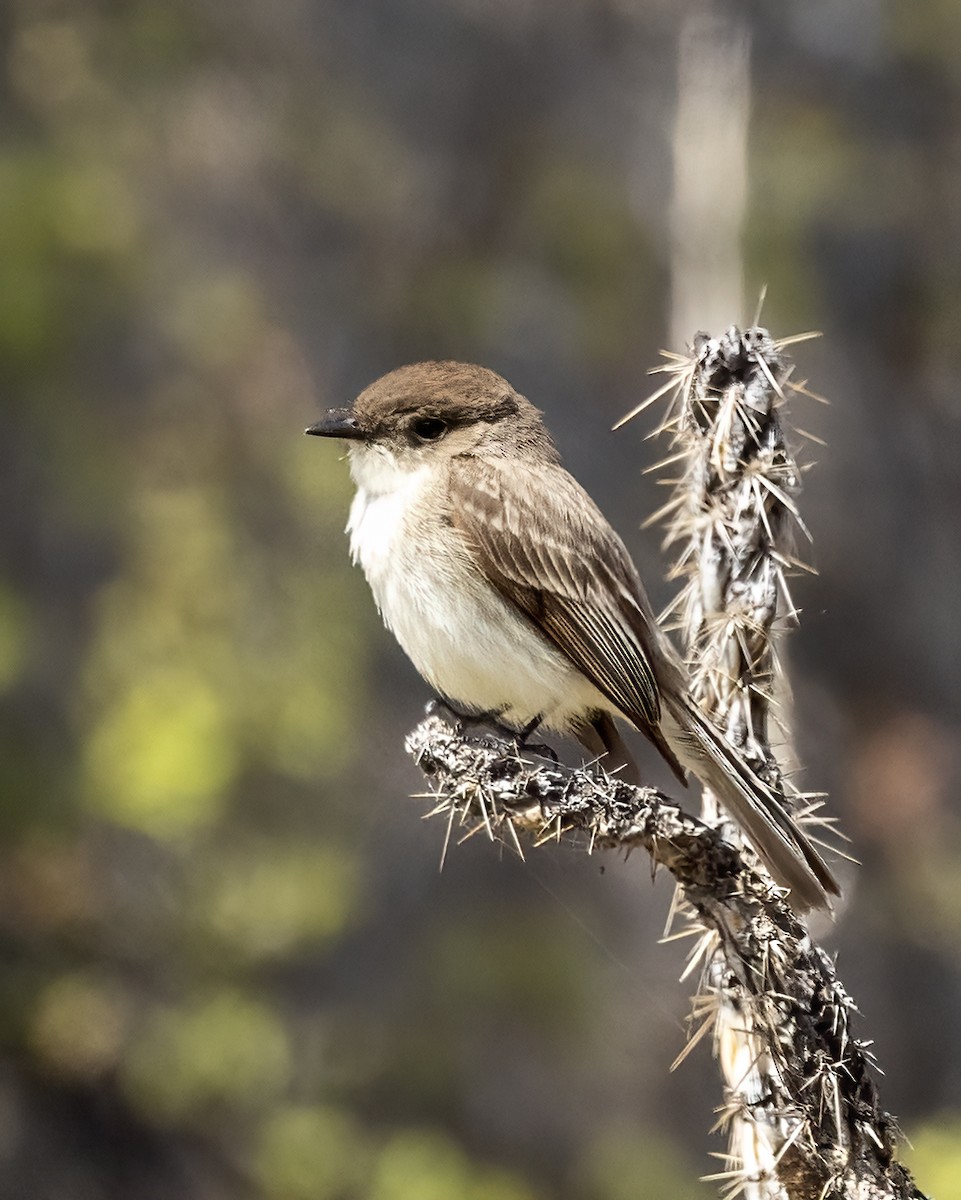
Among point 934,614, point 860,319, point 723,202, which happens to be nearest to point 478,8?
point 723,202

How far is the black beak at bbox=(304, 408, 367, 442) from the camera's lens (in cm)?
170

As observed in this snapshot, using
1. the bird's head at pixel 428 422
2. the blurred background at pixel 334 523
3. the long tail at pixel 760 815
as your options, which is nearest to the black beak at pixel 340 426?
the bird's head at pixel 428 422

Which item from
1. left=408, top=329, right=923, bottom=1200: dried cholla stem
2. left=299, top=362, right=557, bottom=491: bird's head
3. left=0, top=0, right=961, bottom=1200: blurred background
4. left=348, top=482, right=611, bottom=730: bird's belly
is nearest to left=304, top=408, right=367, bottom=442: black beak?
left=299, top=362, right=557, bottom=491: bird's head

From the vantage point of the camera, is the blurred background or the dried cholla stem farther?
the blurred background

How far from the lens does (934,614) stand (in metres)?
3.31

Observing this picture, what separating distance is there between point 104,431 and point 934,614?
2288 millimetres

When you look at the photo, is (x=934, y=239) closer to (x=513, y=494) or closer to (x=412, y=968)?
(x=513, y=494)

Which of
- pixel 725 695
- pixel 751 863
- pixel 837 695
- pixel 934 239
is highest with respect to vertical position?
pixel 934 239

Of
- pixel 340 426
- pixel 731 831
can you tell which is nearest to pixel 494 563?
pixel 340 426

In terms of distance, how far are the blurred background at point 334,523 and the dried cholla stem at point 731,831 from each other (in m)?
1.35

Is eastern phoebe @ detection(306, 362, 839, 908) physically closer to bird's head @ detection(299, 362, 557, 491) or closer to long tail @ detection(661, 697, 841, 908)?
bird's head @ detection(299, 362, 557, 491)

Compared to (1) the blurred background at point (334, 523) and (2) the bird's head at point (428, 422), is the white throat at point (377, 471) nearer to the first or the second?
(2) the bird's head at point (428, 422)

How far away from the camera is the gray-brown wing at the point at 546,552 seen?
1.89 meters

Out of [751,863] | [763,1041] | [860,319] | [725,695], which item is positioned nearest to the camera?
[763,1041]
